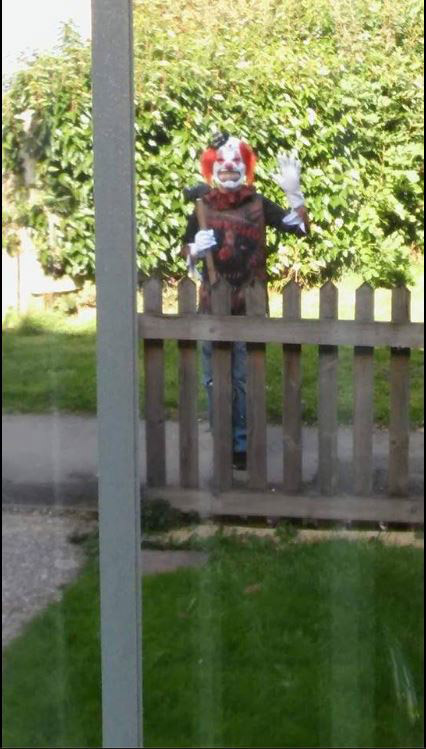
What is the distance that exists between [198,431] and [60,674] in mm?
619

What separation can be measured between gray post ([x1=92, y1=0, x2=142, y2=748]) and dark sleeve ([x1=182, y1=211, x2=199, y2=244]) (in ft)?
0.35

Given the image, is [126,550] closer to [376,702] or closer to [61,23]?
[376,702]

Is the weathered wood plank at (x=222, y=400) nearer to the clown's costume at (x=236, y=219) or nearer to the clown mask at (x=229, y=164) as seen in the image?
the clown's costume at (x=236, y=219)

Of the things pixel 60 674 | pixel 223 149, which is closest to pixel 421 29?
pixel 223 149

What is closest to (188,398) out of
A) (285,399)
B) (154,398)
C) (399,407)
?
(154,398)

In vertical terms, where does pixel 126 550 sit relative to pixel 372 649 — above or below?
above

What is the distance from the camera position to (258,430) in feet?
8.44

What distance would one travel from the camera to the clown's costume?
2498 millimetres

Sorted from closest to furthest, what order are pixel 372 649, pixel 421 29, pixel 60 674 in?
1. pixel 421 29
2. pixel 372 649
3. pixel 60 674

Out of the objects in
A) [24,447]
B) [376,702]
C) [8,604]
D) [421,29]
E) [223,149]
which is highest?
[421,29]

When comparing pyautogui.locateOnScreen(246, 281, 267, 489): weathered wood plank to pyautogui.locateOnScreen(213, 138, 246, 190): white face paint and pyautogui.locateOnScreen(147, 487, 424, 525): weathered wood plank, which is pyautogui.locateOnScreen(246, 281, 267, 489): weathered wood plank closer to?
pyautogui.locateOnScreen(147, 487, 424, 525): weathered wood plank

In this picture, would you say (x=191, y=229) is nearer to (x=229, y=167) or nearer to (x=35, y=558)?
(x=229, y=167)

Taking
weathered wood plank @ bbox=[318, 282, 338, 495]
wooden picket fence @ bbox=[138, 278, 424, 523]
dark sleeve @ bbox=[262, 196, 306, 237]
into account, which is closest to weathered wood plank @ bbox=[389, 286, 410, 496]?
wooden picket fence @ bbox=[138, 278, 424, 523]

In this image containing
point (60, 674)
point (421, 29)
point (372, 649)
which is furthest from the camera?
point (60, 674)
